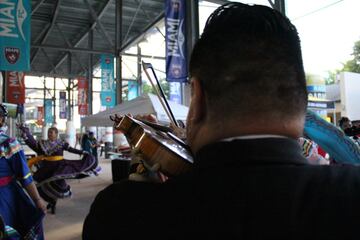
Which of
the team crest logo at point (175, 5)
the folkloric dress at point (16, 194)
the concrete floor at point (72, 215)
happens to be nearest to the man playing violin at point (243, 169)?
the folkloric dress at point (16, 194)

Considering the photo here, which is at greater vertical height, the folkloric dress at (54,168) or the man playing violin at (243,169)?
the man playing violin at (243,169)

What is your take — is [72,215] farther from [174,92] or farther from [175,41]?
[174,92]

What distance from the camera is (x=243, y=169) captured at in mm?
612

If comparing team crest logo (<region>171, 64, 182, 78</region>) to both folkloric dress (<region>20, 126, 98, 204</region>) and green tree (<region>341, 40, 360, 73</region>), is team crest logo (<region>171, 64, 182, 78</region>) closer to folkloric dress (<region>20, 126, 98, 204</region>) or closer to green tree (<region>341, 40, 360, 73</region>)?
folkloric dress (<region>20, 126, 98, 204</region>)

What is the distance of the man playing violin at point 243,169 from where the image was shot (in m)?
0.57

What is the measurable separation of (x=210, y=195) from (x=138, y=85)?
64.9 feet

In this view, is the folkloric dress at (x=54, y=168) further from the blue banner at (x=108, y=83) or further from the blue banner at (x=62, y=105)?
the blue banner at (x=62, y=105)

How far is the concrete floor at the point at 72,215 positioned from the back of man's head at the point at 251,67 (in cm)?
461

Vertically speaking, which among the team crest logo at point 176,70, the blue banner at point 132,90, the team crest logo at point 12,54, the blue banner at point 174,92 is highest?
the blue banner at point 132,90

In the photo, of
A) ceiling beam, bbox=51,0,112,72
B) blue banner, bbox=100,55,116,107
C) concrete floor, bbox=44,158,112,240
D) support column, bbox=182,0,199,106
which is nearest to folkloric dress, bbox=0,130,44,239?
concrete floor, bbox=44,158,112,240

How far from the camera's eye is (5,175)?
292cm

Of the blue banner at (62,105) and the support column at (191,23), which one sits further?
the blue banner at (62,105)

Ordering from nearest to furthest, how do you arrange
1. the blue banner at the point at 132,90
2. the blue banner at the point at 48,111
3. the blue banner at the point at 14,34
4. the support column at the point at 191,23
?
the blue banner at the point at 14,34
the support column at the point at 191,23
the blue banner at the point at 132,90
the blue banner at the point at 48,111

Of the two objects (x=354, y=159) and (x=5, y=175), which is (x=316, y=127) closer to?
(x=354, y=159)
